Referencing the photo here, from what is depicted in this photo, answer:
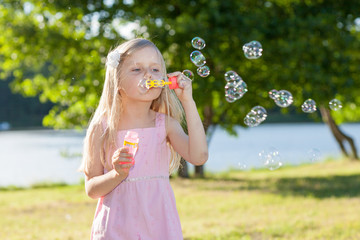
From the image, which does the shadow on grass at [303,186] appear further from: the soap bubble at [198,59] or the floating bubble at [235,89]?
the soap bubble at [198,59]

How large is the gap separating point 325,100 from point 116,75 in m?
7.03

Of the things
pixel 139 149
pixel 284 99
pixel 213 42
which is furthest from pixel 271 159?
pixel 213 42

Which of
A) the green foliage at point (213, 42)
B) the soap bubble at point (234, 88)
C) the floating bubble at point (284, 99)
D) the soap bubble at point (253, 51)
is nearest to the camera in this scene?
the soap bubble at point (234, 88)

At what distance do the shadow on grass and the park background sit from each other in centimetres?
3

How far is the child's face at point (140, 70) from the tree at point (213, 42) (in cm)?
528

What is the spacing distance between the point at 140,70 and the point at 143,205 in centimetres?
72

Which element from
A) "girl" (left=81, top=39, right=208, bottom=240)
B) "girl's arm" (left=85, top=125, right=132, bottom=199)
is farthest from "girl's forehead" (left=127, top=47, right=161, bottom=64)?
"girl's arm" (left=85, top=125, right=132, bottom=199)

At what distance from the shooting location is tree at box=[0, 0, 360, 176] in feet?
27.9

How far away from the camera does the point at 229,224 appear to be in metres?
6.00

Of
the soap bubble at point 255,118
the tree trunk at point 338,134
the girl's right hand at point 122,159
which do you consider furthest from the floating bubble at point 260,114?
the tree trunk at point 338,134

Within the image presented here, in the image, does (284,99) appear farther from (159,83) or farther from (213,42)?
(213,42)

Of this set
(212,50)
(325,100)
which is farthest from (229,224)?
(325,100)

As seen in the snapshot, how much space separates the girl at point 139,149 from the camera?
7.73 feet

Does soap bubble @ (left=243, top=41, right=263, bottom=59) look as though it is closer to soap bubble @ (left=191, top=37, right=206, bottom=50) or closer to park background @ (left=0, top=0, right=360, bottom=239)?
soap bubble @ (left=191, top=37, right=206, bottom=50)
